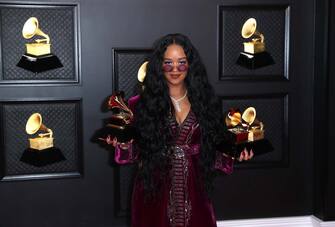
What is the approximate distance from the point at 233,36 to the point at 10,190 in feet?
4.57

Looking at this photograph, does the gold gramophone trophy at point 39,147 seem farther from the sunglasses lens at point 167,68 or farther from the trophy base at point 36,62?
the sunglasses lens at point 167,68

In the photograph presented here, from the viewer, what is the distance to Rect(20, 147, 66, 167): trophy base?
7.51 ft

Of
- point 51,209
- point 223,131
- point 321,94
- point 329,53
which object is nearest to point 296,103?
point 321,94

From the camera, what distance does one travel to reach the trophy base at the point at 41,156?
2.29 m

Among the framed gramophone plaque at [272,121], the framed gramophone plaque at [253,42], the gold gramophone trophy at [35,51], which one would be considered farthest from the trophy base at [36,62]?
the framed gramophone plaque at [272,121]

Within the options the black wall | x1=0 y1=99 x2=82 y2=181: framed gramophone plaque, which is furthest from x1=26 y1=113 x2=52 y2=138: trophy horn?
the black wall

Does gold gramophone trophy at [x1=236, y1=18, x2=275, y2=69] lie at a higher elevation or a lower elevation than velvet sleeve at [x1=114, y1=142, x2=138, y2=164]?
higher

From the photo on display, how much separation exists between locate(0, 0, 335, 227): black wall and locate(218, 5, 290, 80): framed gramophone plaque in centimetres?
1

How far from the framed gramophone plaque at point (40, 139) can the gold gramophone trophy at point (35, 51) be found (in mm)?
A: 176

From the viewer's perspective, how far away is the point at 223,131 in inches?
80.4

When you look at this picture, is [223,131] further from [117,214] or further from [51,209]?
[51,209]

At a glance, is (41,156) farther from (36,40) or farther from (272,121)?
(272,121)

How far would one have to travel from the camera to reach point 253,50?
2.47 m

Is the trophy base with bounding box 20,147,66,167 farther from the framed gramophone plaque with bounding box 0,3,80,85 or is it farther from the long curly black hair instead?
the long curly black hair
